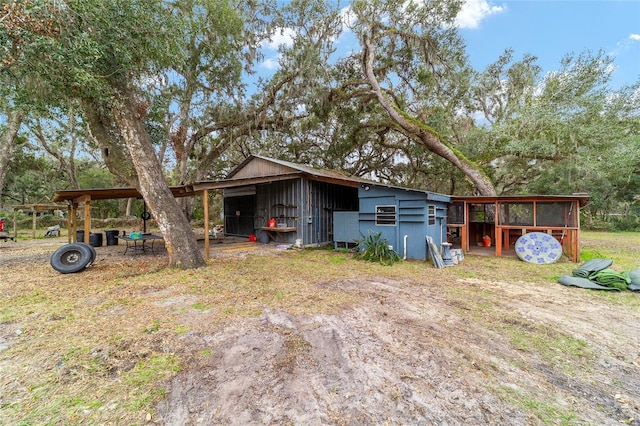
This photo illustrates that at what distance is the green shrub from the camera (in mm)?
7363

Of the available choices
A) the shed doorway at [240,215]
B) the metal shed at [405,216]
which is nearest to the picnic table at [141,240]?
the shed doorway at [240,215]

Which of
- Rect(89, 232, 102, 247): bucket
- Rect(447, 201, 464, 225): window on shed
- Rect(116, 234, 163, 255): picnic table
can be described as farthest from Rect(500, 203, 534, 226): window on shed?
Rect(89, 232, 102, 247): bucket

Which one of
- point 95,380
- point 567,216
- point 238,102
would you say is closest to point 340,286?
point 95,380

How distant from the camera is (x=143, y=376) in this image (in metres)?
2.24

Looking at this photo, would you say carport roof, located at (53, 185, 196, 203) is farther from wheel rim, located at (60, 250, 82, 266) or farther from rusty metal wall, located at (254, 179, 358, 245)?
rusty metal wall, located at (254, 179, 358, 245)

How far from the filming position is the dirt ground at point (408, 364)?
6.08 feet

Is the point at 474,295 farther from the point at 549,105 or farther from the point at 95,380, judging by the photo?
the point at 549,105

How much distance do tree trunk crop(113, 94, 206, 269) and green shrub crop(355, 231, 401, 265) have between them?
4.44 meters

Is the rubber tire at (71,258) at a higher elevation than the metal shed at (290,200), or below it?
below

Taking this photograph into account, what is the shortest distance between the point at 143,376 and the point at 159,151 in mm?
14247

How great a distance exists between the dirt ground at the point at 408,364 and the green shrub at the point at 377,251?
10.1ft

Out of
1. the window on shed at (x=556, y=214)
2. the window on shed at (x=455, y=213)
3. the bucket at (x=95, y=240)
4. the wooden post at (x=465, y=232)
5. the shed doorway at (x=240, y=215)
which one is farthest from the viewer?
the shed doorway at (x=240, y=215)

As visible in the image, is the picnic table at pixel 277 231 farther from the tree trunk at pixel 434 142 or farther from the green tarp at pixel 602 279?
the green tarp at pixel 602 279

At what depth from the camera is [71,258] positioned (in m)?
6.13
